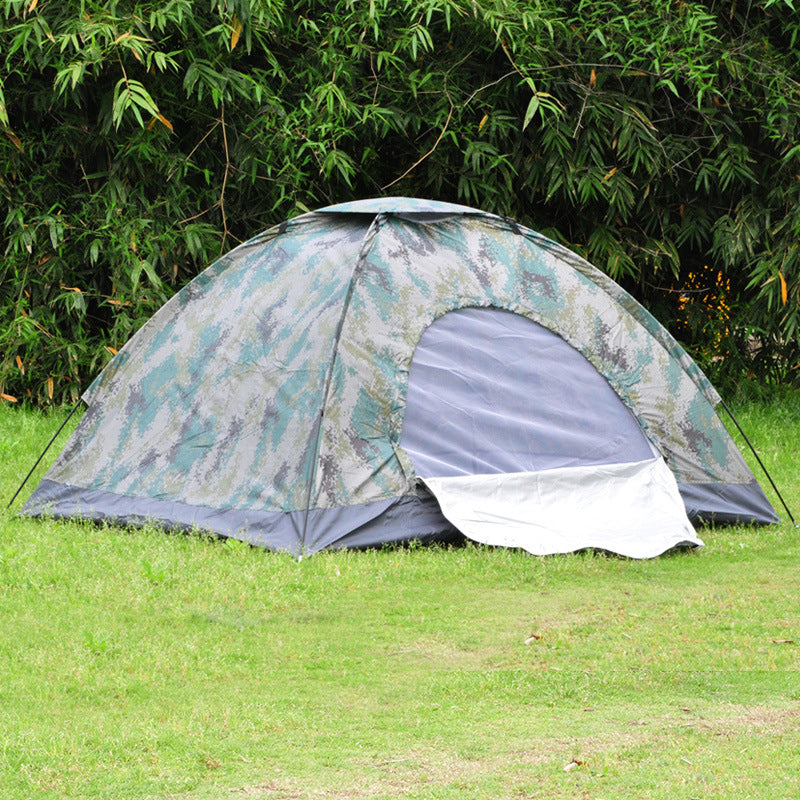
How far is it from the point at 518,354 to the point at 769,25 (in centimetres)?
368

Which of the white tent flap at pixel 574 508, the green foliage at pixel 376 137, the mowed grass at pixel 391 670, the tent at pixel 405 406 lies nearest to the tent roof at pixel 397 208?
the tent at pixel 405 406

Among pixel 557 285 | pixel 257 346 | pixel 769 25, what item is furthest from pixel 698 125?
pixel 257 346

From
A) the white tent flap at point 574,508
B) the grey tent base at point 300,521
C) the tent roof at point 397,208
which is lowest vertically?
the grey tent base at point 300,521

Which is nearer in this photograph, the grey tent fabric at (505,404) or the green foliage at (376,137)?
the grey tent fabric at (505,404)

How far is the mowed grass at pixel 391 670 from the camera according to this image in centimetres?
318

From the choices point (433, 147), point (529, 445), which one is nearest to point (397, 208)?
point (529, 445)

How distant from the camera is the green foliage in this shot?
25.1 feet

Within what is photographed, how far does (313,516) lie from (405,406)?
25.2 inches

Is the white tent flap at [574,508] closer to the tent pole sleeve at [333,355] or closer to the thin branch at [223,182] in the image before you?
the tent pole sleeve at [333,355]

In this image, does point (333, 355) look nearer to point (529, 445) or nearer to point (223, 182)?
point (529, 445)

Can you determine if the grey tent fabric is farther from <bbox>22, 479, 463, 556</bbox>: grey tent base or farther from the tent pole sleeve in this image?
the tent pole sleeve

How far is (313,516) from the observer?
521 cm

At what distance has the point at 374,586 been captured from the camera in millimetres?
4824

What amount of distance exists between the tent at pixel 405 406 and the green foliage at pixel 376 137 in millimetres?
1854
